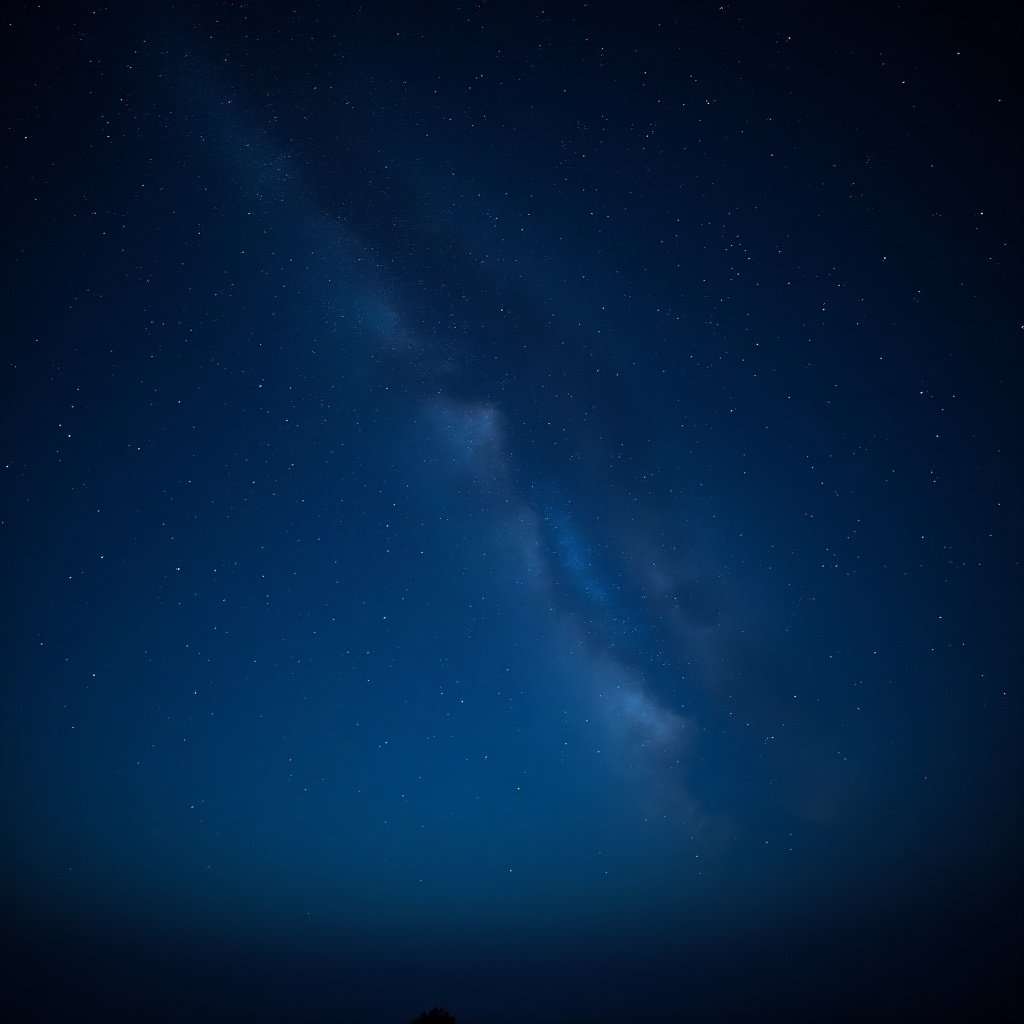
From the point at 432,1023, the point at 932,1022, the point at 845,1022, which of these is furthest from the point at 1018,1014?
the point at 432,1023

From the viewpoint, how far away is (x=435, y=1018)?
16.2m

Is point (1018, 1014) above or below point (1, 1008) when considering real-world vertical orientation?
above

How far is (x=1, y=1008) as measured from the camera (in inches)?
1672

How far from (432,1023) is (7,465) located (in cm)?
1668

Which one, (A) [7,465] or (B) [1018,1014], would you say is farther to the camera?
(B) [1018,1014]

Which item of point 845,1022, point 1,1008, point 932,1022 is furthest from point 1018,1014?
point 1,1008

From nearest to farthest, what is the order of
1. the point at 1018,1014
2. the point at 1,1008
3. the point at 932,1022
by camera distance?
the point at 1,1008
the point at 1018,1014
the point at 932,1022

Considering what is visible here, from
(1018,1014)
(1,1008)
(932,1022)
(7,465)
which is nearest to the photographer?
(7,465)

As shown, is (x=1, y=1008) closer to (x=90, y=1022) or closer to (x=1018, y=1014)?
(x=90, y=1022)

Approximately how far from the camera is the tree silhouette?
1612 cm

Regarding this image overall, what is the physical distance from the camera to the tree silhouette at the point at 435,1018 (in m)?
16.1

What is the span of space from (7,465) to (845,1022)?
137776mm

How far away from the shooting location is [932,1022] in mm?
82938

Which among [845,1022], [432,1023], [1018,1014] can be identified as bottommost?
[845,1022]
